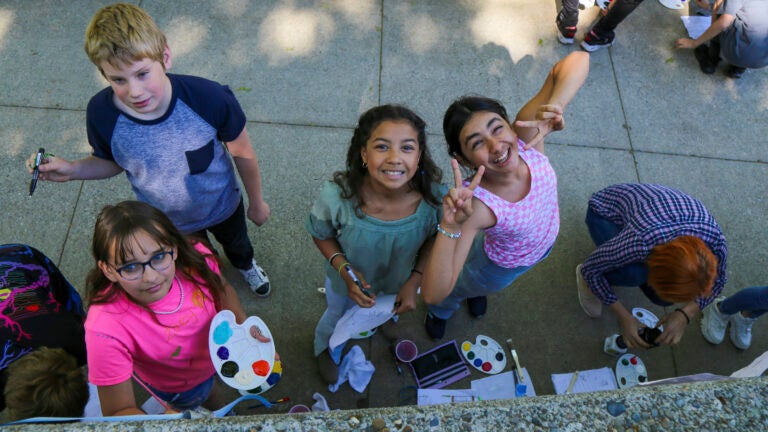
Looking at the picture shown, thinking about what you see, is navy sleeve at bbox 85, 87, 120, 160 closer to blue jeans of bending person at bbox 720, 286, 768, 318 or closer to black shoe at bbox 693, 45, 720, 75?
blue jeans of bending person at bbox 720, 286, 768, 318

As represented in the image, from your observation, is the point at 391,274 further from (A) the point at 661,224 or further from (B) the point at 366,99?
(B) the point at 366,99

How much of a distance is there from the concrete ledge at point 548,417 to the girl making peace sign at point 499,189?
0.76 m

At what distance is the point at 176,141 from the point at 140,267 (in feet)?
1.77

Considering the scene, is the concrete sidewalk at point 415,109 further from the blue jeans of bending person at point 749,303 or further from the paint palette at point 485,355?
the blue jeans of bending person at point 749,303

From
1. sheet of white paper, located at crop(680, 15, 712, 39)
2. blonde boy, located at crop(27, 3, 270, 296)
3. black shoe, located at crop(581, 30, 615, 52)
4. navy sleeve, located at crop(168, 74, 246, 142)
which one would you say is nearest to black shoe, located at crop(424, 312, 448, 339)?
blonde boy, located at crop(27, 3, 270, 296)

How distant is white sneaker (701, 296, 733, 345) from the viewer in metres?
2.93

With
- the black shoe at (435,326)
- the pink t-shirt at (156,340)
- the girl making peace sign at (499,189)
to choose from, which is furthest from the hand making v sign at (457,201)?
the black shoe at (435,326)

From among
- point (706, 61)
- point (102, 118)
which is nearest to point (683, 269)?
point (102, 118)

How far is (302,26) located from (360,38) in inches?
20.5

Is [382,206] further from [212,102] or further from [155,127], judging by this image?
[155,127]

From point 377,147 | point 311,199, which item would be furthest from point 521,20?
point 377,147

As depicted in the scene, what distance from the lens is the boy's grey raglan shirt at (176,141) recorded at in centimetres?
178

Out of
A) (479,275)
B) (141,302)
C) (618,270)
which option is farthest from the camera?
(618,270)

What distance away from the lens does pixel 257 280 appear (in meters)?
2.88
